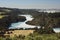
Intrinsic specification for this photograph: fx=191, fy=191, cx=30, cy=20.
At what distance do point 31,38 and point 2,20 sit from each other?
437 cm

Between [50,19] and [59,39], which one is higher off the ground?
[59,39]

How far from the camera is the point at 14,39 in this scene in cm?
518

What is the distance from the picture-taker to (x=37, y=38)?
17.5ft

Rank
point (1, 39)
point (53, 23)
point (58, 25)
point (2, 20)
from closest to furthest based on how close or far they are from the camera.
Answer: point (1, 39), point (2, 20), point (53, 23), point (58, 25)

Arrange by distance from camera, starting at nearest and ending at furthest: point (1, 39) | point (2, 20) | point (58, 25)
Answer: point (1, 39)
point (2, 20)
point (58, 25)

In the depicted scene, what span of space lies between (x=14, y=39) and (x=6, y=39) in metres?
0.22

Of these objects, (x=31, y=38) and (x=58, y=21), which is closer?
(x=31, y=38)

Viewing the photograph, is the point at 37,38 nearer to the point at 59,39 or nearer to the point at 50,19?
the point at 59,39

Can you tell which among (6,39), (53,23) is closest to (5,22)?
(53,23)

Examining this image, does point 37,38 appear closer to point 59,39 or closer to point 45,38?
point 45,38

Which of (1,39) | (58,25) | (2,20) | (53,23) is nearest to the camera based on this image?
(1,39)

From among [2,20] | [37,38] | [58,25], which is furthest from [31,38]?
[58,25]

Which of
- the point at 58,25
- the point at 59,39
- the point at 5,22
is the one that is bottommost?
the point at 58,25

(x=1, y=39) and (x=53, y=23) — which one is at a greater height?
(x=1, y=39)
